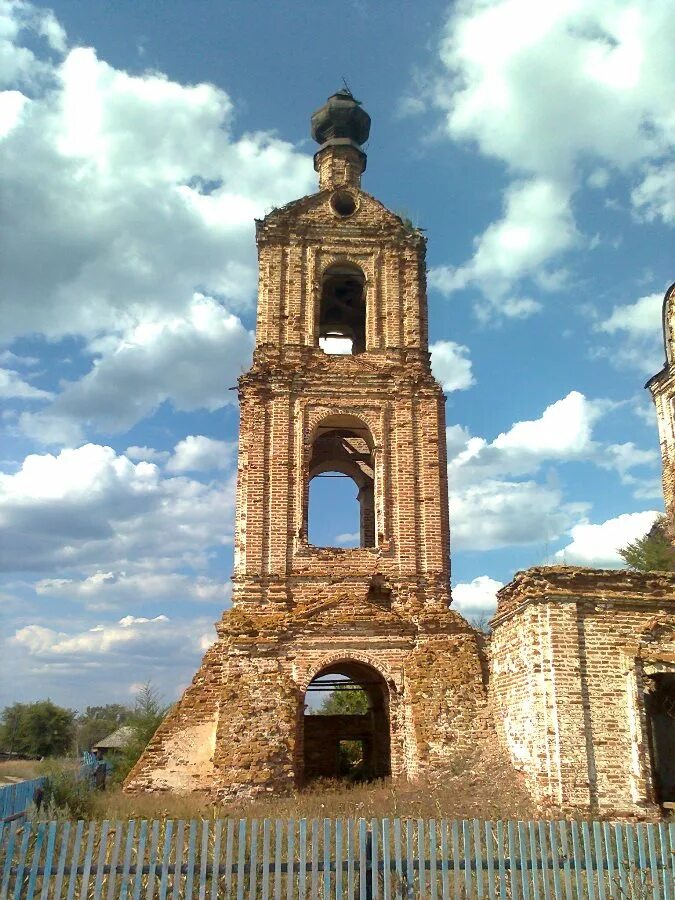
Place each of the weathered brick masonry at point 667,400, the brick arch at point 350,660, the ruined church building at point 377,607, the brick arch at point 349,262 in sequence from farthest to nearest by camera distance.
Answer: the weathered brick masonry at point 667,400 < the brick arch at point 349,262 < the brick arch at point 350,660 < the ruined church building at point 377,607

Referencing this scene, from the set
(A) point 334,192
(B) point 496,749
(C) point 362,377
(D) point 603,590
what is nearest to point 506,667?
(B) point 496,749

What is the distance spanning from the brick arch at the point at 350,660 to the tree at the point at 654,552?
6099 mm

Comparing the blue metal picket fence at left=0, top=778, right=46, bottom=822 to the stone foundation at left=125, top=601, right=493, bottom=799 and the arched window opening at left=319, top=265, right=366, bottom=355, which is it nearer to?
the stone foundation at left=125, top=601, right=493, bottom=799

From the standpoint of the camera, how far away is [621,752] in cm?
1032

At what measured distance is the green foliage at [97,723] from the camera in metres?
48.2

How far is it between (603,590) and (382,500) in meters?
5.17

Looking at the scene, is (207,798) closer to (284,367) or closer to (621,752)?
(621,752)

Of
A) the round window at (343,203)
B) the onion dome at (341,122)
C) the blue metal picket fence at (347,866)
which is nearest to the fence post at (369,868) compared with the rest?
the blue metal picket fence at (347,866)

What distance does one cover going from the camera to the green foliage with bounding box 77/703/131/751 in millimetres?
48203

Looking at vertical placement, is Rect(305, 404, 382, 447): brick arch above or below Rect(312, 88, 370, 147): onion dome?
below

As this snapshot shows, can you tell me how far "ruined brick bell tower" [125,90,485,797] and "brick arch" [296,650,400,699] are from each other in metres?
0.02

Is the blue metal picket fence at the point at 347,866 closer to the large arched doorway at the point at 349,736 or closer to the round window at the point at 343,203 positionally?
the large arched doorway at the point at 349,736

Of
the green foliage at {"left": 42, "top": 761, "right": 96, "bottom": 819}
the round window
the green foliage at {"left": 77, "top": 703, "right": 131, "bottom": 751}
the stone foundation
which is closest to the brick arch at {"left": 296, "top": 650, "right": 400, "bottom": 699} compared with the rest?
the stone foundation

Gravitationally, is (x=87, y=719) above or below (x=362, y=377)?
below
